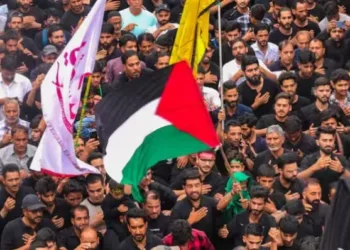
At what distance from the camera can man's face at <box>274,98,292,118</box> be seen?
64.5ft

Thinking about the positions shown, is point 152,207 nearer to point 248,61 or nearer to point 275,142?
point 275,142

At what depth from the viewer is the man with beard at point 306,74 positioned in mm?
21125

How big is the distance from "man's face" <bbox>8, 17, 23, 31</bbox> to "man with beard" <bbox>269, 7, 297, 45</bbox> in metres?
3.58

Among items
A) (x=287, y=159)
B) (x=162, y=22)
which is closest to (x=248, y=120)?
(x=287, y=159)

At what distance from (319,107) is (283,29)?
288 cm

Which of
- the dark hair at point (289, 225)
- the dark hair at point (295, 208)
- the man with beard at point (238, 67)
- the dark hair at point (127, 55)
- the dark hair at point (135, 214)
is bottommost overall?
the man with beard at point (238, 67)

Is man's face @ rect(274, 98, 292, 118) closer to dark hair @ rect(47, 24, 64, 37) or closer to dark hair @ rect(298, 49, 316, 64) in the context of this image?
dark hair @ rect(298, 49, 316, 64)

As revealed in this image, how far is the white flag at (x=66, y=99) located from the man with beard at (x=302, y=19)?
266 inches

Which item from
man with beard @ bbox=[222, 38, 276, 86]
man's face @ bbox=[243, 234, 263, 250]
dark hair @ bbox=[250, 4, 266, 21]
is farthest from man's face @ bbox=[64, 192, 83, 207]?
dark hair @ bbox=[250, 4, 266, 21]

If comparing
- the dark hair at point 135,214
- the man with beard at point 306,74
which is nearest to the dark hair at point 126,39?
the man with beard at point 306,74

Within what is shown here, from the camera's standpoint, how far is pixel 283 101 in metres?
19.7

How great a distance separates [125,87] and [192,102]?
756 millimetres

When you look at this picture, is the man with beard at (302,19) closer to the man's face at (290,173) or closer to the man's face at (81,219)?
the man's face at (290,173)

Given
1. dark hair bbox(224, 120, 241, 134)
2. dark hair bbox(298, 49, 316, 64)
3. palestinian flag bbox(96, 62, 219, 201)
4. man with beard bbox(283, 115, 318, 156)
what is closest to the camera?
palestinian flag bbox(96, 62, 219, 201)
